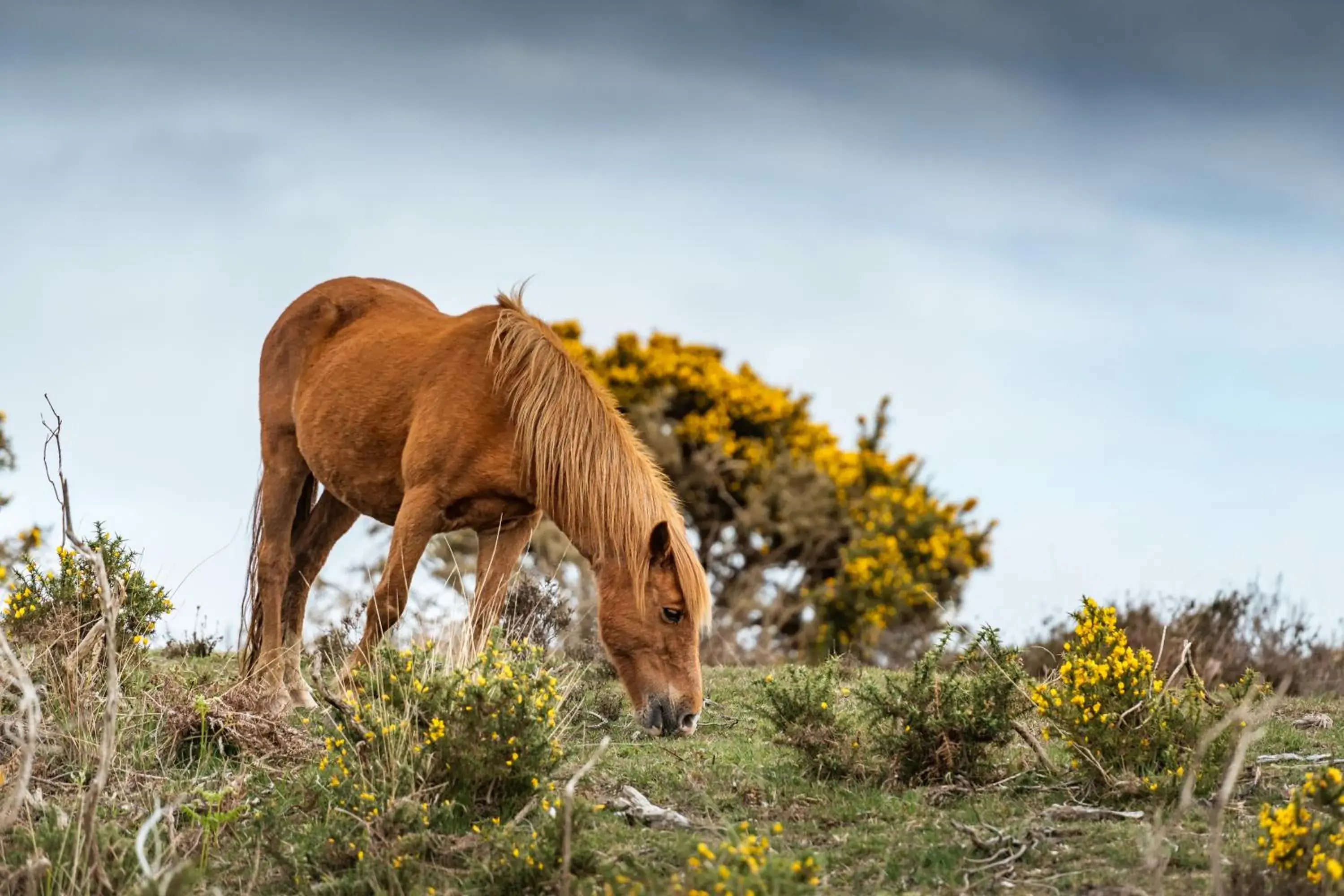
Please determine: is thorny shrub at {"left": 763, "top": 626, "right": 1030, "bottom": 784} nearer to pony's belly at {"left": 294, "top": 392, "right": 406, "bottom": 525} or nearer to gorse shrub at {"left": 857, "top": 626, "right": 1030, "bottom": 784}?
gorse shrub at {"left": 857, "top": 626, "right": 1030, "bottom": 784}

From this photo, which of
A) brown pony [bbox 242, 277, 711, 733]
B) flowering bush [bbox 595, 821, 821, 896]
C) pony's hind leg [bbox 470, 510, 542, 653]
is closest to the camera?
flowering bush [bbox 595, 821, 821, 896]

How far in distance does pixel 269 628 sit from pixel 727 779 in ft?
12.1

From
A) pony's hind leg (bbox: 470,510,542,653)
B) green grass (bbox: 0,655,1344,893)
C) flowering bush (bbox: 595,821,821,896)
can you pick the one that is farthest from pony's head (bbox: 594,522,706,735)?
flowering bush (bbox: 595,821,821,896)

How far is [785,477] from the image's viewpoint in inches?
794

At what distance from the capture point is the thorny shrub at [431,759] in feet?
15.1

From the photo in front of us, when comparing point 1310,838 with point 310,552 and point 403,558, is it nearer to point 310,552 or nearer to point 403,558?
point 403,558

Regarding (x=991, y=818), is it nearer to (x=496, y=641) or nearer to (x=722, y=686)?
(x=496, y=641)

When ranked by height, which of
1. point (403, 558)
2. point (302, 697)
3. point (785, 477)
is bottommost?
point (302, 697)

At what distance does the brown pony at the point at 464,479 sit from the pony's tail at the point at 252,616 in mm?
15

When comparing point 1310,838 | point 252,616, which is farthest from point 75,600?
point 1310,838

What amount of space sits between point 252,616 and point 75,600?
1.41 m

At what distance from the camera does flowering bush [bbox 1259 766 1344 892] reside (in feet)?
12.1

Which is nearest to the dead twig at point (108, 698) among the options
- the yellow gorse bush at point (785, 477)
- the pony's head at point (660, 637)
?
the pony's head at point (660, 637)

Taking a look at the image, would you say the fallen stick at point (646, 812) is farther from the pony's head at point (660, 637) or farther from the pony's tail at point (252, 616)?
the pony's tail at point (252, 616)
